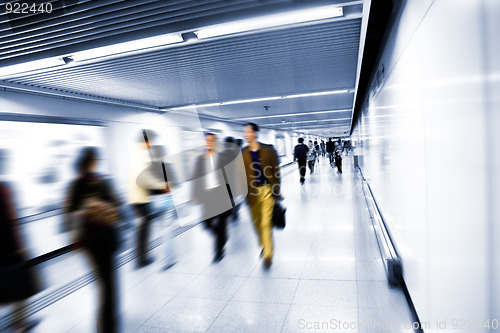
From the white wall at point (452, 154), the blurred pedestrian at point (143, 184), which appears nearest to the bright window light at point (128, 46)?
the blurred pedestrian at point (143, 184)

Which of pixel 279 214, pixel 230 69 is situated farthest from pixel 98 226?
pixel 230 69

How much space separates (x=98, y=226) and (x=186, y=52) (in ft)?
11.3

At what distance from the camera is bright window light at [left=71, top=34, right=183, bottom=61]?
4.20 meters

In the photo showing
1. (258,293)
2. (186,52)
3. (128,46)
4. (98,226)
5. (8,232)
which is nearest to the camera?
(8,232)

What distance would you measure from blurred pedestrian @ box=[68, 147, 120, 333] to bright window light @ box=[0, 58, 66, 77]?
3.06 metres

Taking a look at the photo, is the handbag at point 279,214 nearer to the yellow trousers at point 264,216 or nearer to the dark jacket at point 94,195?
the yellow trousers at point 264,216

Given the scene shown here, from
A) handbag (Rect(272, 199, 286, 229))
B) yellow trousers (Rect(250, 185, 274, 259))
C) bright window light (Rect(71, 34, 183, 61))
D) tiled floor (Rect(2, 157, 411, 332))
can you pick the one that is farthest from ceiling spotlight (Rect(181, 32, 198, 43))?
tiled floor (Rect(2, 157, 411, 332))

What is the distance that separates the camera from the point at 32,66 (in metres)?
4.91

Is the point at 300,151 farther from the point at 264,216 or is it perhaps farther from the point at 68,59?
the point at 68,59

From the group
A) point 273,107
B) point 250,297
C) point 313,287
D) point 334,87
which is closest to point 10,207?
point 250,297

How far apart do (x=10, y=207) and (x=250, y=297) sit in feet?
7.74

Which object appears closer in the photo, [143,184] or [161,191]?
[143,184]

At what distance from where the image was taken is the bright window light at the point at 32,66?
188 inches

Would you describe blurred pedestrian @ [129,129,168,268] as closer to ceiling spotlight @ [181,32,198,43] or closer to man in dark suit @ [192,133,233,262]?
man in dark suit @ [192,133,233,262]
